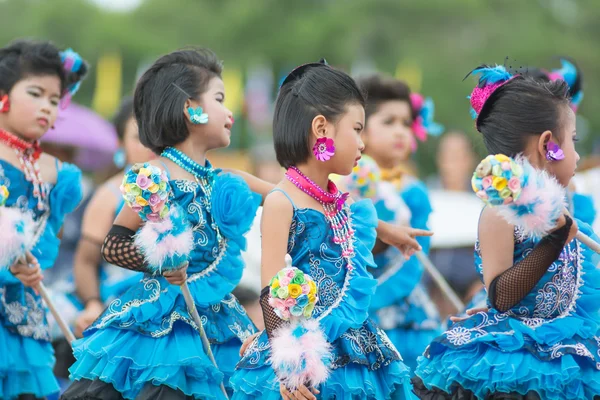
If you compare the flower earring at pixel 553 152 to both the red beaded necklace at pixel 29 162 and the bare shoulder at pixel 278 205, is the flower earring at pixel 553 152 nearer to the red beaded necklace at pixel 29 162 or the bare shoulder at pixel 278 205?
the bare shoulder at pixel 278 205

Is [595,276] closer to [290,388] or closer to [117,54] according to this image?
[290,388]

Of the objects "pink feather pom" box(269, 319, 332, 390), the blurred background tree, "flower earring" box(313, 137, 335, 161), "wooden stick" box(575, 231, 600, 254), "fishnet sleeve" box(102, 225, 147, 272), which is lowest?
the blurred background tree

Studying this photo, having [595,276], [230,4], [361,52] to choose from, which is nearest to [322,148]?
[595,276]

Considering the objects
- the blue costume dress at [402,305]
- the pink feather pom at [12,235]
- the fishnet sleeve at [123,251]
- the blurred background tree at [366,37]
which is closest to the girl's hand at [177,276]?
the fishnet sleeve at [123,251]

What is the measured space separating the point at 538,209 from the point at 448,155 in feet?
24.2

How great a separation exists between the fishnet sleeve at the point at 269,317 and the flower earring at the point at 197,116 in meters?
1.04

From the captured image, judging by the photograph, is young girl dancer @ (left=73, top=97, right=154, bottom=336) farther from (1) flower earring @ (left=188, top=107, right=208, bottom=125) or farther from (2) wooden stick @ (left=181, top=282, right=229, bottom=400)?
(2) wooden stick @ (left=181, top=282, right=229, bottom=400)

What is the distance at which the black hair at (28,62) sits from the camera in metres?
5.20

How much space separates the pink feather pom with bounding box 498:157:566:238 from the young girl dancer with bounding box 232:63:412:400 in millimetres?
714

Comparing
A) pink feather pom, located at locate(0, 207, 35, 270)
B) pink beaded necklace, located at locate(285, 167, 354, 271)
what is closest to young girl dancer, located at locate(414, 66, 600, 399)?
pink beaded necklace, located at locate(285, 167, 354, 271)

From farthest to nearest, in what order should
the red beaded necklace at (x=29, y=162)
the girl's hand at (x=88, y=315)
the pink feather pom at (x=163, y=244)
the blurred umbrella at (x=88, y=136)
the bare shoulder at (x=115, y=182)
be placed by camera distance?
the blurred umbrella at (x=88, y=136) → the bare shoulder at (x=115, y=182) → the girl's hand at (x=88, y=315) → the red beaded necklace at (x=29, y=162) → the pink feather pom at (x=163, y=244)

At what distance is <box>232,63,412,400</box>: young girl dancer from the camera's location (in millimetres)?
3816

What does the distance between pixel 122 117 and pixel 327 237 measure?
330 cm

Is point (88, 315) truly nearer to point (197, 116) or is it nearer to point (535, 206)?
point (197, 116)
